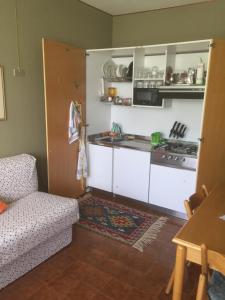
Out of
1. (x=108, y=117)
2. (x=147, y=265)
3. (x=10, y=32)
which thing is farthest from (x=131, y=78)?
(x=147, y=265)

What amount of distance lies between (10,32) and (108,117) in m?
1.93

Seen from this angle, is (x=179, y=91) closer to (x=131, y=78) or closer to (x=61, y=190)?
(x=131, y=78)

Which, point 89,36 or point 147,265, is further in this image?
point 89,36

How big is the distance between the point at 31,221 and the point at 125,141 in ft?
6.57

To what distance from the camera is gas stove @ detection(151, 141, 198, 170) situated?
2904 mm

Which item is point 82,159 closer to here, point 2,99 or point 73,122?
point 73,122

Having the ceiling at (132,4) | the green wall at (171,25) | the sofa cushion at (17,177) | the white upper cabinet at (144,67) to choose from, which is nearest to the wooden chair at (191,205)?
the white upper cabinet at (144,67)

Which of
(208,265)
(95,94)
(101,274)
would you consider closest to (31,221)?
(101,274)

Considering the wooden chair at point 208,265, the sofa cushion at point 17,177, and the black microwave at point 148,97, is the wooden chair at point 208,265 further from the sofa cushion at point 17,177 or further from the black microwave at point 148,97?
the black microwave at point 148,97

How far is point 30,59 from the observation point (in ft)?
9.02

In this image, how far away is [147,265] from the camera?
226cm

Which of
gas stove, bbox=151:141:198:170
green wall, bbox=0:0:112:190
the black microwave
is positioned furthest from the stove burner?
green wall, bbox=0:0:112:190

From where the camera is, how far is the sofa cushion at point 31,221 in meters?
1.86

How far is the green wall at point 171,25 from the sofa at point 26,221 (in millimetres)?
2392
